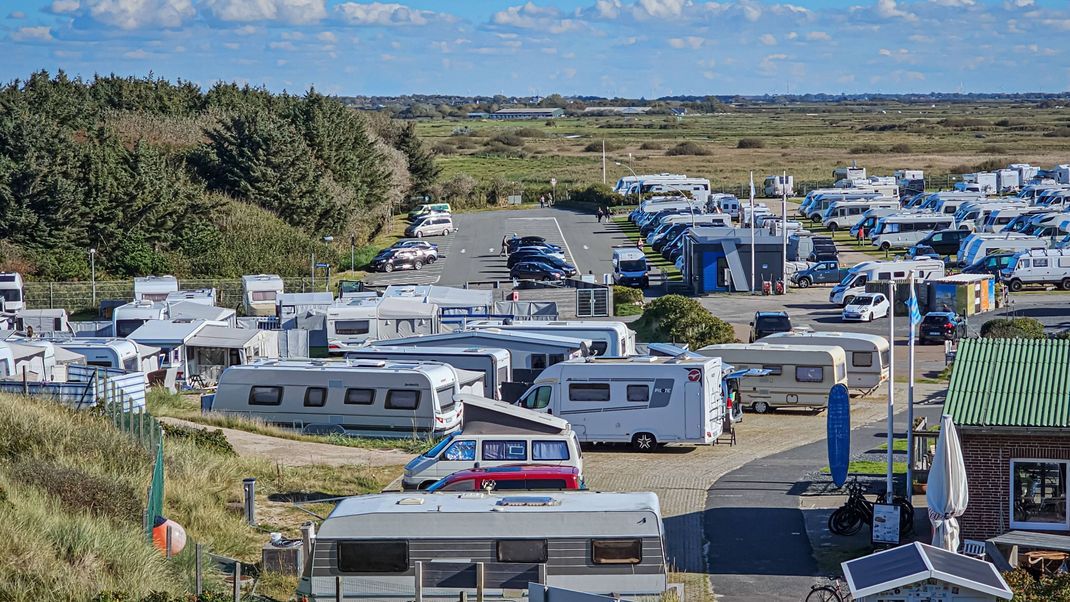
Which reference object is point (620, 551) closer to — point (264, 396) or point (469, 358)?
point (264, 396)

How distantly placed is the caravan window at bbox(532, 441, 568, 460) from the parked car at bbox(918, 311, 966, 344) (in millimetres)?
24583

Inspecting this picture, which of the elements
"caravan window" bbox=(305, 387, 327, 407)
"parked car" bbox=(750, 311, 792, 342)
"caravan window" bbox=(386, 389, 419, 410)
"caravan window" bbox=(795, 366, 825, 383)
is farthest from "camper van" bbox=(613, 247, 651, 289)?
"caravan window" bbox=(386, 389, 419, 410)

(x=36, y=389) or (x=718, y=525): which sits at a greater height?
(x=36, y=389)

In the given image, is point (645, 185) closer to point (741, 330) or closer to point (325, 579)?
point (741, 330)

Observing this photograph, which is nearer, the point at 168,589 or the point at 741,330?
the point at 168,589

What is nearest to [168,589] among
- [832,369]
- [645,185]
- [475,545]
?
Answer: [475,545]

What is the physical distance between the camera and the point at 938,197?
78.9 metres

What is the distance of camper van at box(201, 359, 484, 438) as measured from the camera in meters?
26.5

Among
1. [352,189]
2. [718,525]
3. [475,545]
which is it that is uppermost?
[352,189]

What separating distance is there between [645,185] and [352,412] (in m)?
70.1

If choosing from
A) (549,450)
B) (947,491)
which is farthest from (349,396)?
(947,491)

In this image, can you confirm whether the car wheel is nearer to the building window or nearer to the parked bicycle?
the parked bicycle

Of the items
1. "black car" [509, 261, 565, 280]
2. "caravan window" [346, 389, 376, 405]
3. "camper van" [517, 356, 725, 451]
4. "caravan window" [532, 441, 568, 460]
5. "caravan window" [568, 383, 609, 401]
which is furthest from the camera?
"black car" [509, 261, 565, 280]

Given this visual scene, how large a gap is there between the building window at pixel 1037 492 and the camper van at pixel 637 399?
8672 millimetres
